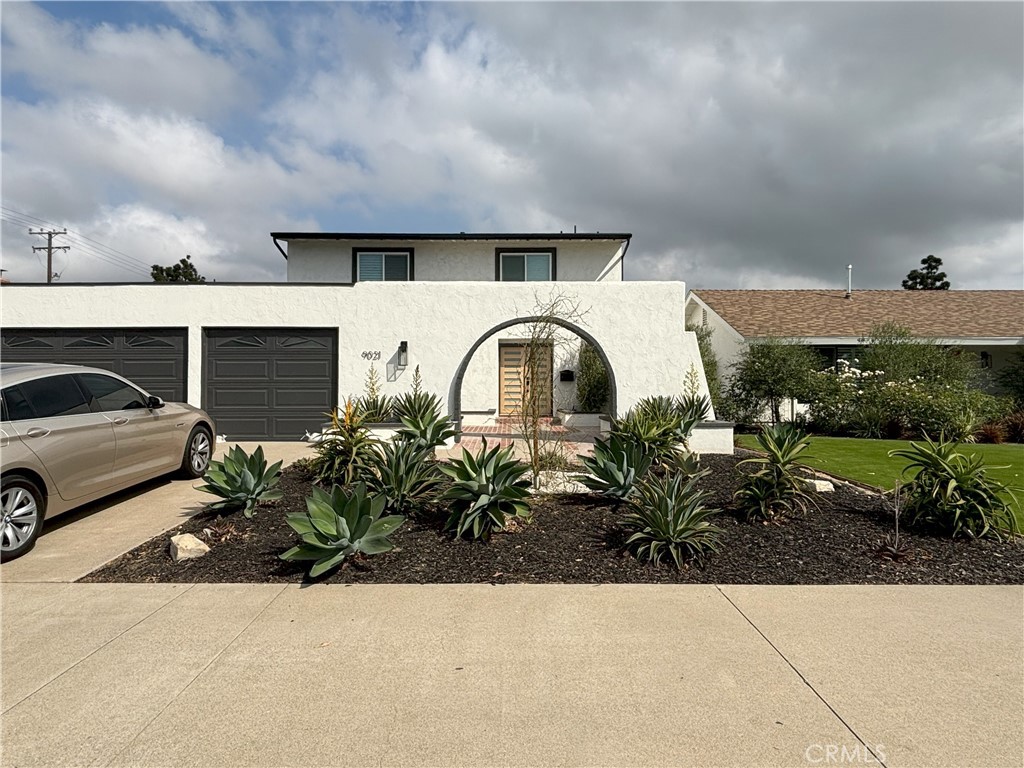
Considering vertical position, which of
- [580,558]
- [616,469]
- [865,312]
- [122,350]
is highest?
[865,312]

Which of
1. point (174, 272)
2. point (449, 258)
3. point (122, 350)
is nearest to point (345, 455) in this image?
point (122, 350)

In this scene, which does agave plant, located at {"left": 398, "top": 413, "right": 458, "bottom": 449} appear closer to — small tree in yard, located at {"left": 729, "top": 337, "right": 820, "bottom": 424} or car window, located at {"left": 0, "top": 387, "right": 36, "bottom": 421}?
car window, located at {"left": 0, "top": 387, "right": 36, "bottom": 421}

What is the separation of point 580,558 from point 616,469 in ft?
5.47

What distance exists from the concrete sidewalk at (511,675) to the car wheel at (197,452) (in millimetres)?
3729

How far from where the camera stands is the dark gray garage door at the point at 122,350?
12.3 meters

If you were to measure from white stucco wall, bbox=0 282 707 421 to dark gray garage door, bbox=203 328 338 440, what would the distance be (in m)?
0.22

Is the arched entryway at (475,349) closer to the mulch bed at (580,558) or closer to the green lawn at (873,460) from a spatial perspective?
the green lawn at (873,460)

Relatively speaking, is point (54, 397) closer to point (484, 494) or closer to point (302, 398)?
point (484, 494)

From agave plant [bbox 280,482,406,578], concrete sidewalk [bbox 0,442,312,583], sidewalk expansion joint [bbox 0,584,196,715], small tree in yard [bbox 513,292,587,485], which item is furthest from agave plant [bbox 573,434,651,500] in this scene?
concrete sidewalk [bbox 0,442,312,583]

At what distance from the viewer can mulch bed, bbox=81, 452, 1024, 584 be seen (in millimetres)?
4820

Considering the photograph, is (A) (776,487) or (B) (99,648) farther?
(A) (776,487)

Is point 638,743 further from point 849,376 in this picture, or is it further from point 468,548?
point 849,376

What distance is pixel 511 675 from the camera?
324 cm

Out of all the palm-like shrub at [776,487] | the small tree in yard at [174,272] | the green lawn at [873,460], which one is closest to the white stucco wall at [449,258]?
the green lawn at [873,460]
